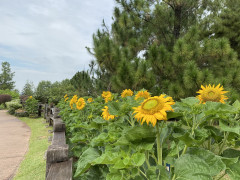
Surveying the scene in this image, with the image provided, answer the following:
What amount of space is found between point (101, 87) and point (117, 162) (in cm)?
701

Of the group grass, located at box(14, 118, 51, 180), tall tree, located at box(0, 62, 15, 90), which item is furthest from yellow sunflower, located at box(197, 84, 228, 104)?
tall tree, located at box(0, 62, 15, 90)

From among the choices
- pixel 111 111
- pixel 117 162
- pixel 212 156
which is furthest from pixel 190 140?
pixel 111 111

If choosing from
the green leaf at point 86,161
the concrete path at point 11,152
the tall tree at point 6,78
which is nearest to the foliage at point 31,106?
the concrete path at point 11,152

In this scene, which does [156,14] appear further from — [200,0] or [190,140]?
[190,140]

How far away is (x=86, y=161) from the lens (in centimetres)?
90

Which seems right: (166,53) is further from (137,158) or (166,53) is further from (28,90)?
(28,90)

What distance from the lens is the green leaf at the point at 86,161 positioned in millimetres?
859

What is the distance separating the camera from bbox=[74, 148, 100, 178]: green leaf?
86 centimetres

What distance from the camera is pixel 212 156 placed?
708mm

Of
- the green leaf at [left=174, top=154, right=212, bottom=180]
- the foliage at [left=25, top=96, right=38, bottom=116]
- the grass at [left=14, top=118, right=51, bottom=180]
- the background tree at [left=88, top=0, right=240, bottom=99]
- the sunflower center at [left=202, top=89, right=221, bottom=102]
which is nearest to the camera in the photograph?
the green leaf at [left=174, top=154, right=212, bottom=180]

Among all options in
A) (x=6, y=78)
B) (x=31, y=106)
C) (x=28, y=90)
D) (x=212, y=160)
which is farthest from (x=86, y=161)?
(x=6, y=78)

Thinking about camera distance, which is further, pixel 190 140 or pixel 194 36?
pixel 194 36

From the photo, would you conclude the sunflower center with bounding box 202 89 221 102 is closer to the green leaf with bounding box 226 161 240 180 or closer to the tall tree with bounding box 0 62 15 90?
the green leaf with bounding box 226 161 240 180

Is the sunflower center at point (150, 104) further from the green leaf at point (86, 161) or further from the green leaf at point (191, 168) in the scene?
the green leaf at point (86, 161)
